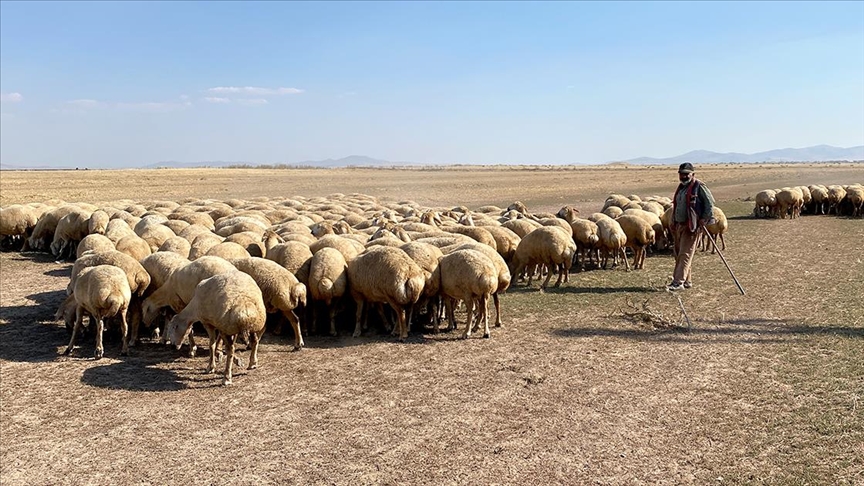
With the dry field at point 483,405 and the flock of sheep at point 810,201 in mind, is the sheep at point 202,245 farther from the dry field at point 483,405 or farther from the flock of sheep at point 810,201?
the flock of sheep at point 810,201

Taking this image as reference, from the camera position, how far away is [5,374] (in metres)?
8.72

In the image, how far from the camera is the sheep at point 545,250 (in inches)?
525

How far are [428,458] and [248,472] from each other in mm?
1817

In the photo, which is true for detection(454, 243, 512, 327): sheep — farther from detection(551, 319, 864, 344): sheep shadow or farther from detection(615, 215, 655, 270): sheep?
detection(615, 215, 655, 270): sheep

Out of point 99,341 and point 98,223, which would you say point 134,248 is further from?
point 98,223

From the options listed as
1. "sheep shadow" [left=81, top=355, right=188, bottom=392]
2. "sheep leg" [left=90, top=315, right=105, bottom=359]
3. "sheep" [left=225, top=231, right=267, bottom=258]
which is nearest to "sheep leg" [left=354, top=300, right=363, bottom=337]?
"sheep" [left=225, top=231, right=267, bottom=258]

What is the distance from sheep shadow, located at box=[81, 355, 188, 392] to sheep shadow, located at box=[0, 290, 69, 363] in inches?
49.1

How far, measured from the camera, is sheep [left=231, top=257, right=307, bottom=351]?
Answer: 949 cm

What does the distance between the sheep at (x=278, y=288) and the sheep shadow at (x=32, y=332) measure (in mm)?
3391

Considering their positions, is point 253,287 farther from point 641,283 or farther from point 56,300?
point 641,283

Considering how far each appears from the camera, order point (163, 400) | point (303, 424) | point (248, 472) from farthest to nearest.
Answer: point (163, 400) → point (303, 424) → point (248, 472)

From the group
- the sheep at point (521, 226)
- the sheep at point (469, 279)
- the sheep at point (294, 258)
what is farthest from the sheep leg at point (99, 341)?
the sheep at point (521, 226)

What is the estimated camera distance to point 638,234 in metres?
16.3

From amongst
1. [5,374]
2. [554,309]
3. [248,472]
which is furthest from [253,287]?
[554,309]
